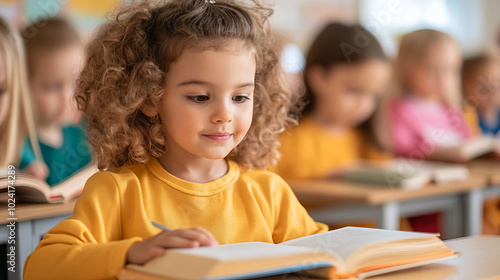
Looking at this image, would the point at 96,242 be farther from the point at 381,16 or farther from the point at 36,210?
the point at 381,16

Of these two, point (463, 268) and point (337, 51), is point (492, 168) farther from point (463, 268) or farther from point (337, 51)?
point (463, 268)

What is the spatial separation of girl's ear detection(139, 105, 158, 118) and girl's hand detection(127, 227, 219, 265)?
36 centimetres

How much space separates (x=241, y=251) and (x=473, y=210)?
84.2 inches

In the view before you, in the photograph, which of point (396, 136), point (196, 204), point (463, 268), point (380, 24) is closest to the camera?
point (463, 268)

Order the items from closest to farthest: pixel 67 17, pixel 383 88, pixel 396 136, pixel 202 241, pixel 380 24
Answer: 1. pixel 202 241
2. pixel 67 17
3. pixel 383 88
4. pixel 396 136
5. pixel 380 24

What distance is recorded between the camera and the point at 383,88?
3.28 meters

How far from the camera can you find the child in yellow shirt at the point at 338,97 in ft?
10.1

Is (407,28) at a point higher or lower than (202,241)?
higher

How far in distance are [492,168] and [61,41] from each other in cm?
210

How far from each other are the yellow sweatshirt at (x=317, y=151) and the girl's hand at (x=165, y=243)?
Result: 1.82m

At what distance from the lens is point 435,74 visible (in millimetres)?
3773

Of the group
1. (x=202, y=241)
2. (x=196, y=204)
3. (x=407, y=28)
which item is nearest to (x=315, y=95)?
(x=407, y=28)

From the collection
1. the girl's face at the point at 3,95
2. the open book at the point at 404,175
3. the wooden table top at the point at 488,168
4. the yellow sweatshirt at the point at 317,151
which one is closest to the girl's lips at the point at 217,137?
the girl's face at the point at 3,95

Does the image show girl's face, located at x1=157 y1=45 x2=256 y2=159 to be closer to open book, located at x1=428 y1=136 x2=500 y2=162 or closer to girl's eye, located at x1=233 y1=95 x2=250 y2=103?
girl's eye, located at x1=233 y1=95 x2=250 y2=103
